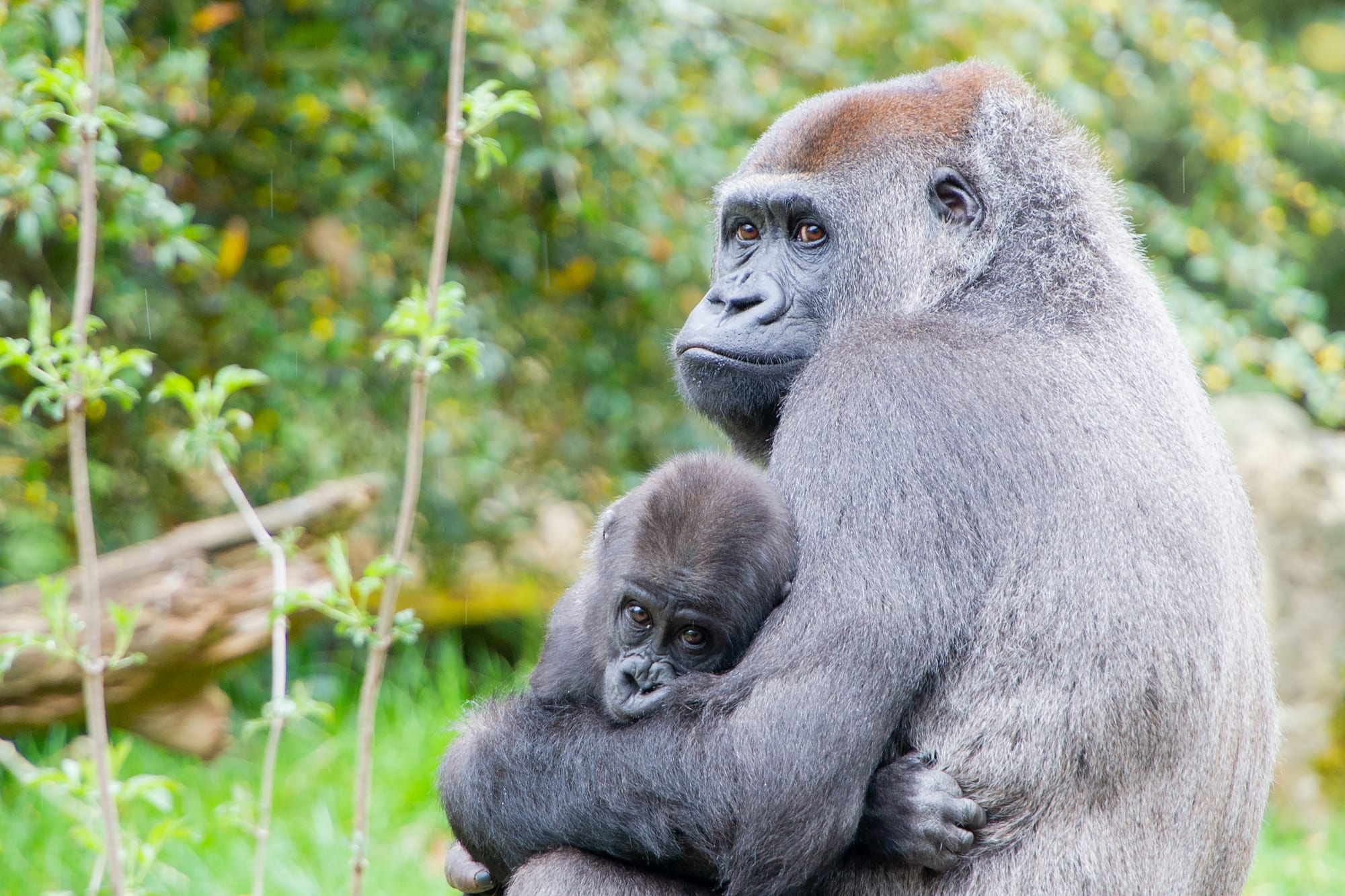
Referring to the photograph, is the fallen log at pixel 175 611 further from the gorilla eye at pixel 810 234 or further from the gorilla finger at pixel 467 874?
the gorilla eye at pixel 810 234

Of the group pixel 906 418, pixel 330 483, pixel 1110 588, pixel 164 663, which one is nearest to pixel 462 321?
pixel 330 483

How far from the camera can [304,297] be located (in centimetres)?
553

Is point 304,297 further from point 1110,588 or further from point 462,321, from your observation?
point 1110,588

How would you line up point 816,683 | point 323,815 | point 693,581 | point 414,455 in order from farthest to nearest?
point 323,815 < point 414,455 < point 693,581 < point 816,683

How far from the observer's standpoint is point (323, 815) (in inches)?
206

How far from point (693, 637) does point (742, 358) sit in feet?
2.36

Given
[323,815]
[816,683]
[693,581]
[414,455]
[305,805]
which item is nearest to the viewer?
[816,683]

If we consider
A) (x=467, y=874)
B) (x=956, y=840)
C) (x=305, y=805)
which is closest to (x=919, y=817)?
(x=956, y=840)

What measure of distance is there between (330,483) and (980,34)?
3452mm

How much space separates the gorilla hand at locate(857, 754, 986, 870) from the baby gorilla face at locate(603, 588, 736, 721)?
430mm

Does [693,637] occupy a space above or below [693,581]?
below

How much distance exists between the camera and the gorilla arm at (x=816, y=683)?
257cm

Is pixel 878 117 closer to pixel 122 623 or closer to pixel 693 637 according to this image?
pixel 693 637

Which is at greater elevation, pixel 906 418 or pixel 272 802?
pixel 906 418
